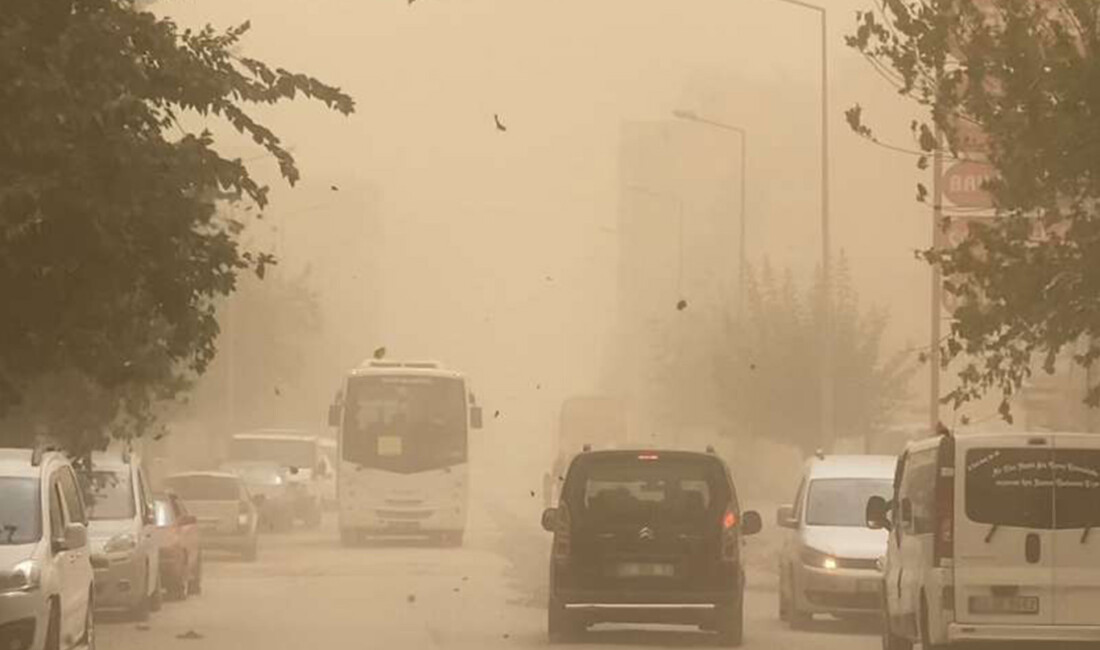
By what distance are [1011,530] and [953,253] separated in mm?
3493

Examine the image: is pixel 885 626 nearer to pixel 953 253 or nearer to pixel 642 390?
pixel 953 253

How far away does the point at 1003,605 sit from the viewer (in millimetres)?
23500

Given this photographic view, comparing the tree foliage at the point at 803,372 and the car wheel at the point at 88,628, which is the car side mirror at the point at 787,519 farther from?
the tree foliage at the point at 803,372

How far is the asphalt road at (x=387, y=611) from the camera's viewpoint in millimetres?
28828

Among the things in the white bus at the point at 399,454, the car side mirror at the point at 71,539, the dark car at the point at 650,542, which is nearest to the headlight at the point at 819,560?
the dark car at the point at 650,542

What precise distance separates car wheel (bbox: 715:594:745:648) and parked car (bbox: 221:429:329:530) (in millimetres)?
33634

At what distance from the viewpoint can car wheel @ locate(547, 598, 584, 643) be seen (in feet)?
94.0

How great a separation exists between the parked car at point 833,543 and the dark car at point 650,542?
2140 mm

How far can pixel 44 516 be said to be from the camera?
22375mm

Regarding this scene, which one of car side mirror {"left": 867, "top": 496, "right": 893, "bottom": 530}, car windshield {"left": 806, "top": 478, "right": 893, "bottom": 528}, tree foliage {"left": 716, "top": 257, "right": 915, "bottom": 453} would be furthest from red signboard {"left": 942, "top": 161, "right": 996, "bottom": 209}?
tree foliage {"left": 716, "top": 257, "right": 915, "bottom": 453}

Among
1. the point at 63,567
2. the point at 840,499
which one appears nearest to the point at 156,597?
the point at 840,499

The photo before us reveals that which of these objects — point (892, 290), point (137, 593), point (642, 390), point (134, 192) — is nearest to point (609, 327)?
point (642, 390)

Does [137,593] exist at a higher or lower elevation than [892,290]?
lower

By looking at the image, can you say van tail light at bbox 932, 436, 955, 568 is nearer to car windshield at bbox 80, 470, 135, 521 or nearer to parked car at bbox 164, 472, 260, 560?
car windshield at bbox 80, 470, 135, 521
